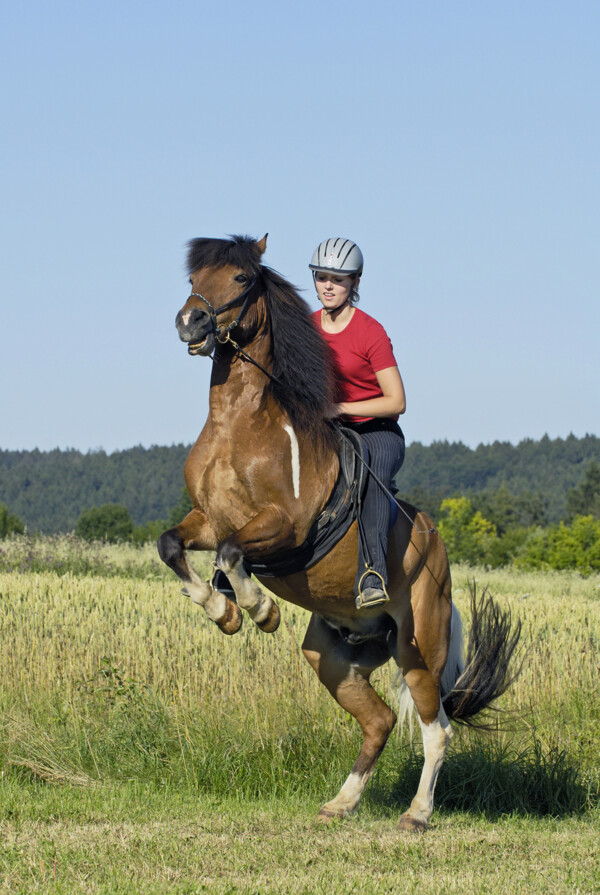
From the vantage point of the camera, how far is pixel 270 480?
6141 millimetres

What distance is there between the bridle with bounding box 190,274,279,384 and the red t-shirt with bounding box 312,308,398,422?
0.71 metres

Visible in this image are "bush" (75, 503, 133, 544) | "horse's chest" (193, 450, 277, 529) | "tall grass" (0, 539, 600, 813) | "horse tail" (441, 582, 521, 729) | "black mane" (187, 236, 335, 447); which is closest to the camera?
"horse's chest" (193, 450, 277, 529)

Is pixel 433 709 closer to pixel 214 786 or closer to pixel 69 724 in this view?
pixel 214 786

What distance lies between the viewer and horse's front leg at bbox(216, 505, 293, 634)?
18.9ft

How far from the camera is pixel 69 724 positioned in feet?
28.5

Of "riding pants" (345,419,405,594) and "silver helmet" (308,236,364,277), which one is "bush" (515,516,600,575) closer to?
"riding pants" (345,419,405,594)

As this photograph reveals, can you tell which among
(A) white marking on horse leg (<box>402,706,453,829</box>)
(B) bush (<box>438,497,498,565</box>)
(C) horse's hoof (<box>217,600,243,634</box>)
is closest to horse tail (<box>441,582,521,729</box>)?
(A) white marking on horse leg (<box>402,706,453,829</box>)

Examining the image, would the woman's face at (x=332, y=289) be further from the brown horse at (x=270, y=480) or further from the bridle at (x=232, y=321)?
the bridle at (x=232, y=321)

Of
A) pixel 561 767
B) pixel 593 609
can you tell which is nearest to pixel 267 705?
pixel 561 767

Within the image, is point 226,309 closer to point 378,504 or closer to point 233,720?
point 378,504

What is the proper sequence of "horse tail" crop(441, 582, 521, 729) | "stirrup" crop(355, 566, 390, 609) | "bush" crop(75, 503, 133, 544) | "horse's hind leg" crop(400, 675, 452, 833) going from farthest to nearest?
"bush" crop(75, 503, 133, 544) < "horse tail" crop(441, 582, 521, 729) < "horse's hind leg" crop(400, 675, 452, 833) < "stirrup" crop(355, 566, 390, 609)

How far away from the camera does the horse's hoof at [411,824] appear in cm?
690

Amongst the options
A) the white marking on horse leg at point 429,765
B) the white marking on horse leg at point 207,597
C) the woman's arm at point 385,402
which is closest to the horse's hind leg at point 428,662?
the white marking on horse leg at point 429,765

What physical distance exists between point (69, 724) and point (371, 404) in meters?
3.91
